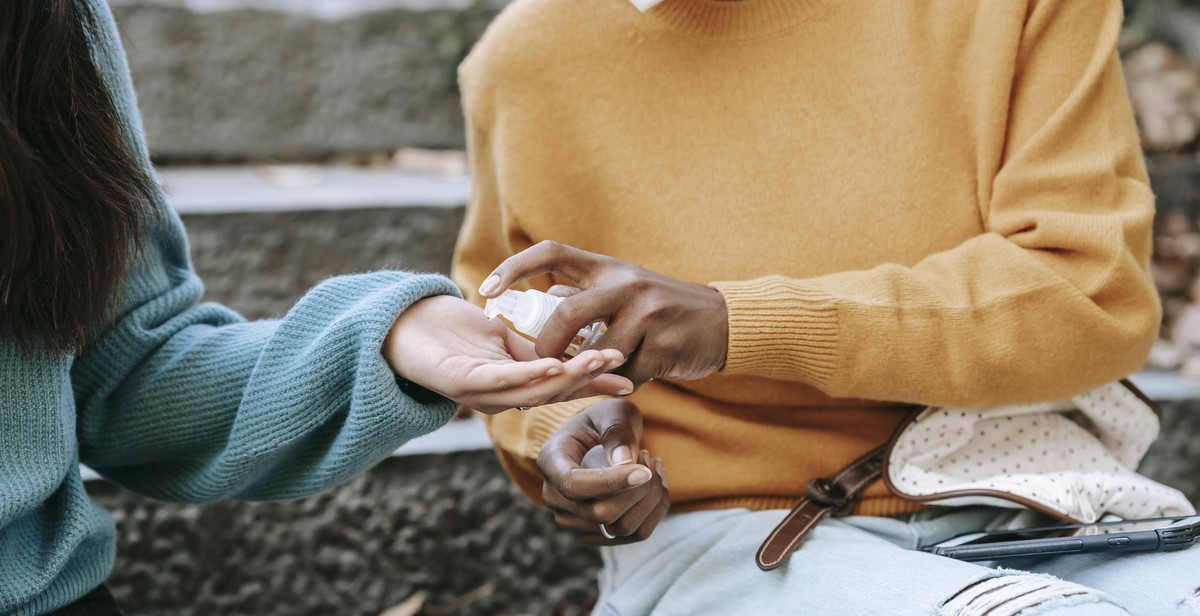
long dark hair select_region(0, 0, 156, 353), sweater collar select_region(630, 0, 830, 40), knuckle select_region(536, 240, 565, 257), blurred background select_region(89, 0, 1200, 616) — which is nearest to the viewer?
long dark hair select_region(0, 0, 156, 353)

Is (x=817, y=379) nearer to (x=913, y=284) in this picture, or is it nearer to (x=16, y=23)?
(x=913, y=284)

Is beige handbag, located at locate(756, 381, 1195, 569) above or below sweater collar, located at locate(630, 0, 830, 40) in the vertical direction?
below

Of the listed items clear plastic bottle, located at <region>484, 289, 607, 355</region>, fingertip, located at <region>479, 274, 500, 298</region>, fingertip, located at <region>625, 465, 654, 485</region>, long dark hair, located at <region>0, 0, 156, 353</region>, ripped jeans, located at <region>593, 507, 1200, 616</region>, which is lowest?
ripped jeans, located at <region>593, 507, 1200, 616</region>

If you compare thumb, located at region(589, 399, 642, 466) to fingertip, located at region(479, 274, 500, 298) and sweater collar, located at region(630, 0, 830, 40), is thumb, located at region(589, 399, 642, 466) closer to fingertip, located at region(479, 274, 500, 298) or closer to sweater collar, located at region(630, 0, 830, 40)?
fingertip, located at region(479, 274, 500, 298)

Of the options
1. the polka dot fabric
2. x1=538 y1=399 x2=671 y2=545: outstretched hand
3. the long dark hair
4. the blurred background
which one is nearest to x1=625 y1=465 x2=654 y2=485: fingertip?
x1=538 y1=399 x2=671 y2=545: outstretched hand

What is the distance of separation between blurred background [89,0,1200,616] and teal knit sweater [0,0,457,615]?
25 cm

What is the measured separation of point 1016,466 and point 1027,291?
0.76 ft

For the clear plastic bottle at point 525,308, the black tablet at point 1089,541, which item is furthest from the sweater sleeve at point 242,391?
the black tablet at point 1089,541

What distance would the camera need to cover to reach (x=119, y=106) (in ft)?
3.65

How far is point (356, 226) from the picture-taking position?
1.84 metres

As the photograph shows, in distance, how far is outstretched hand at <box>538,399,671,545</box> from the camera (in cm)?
110

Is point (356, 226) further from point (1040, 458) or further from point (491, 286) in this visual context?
point (1040, 458)

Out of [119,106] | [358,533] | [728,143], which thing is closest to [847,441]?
[728,143]

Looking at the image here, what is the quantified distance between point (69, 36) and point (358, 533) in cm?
96
